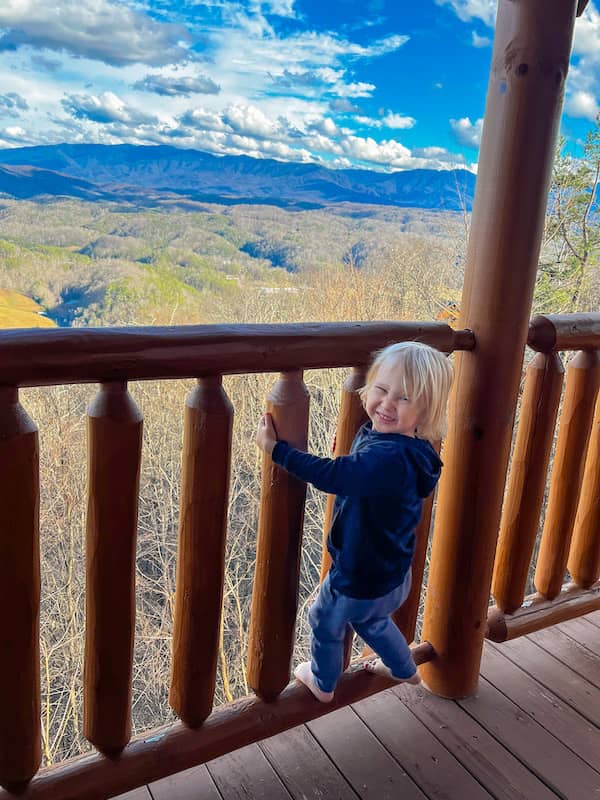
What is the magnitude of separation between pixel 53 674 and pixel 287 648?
30.0 feet

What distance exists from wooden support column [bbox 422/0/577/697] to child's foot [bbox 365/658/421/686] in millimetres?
145

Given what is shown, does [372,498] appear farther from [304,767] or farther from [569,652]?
[569,652]

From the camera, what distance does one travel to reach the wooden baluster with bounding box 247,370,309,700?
124cm

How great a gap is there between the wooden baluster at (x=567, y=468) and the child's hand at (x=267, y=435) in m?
0.91

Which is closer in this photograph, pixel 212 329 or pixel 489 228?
pixel 212 329

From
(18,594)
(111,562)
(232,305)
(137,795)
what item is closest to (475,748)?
(137,795)

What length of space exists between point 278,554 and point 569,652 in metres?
1.07

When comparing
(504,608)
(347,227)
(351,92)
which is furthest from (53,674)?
(351,92)

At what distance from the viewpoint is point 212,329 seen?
112cm

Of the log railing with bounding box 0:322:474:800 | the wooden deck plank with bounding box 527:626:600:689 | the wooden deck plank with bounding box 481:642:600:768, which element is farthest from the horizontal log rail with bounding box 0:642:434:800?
the wooden deck plank with bounding box 527:626:600:689

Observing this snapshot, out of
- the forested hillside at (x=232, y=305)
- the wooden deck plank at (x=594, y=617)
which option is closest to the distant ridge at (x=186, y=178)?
the forested hillside at (x=232, y=305)

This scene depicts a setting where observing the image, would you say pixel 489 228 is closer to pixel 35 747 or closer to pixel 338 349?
pixel 338 349

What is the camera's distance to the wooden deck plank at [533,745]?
4.62 ft

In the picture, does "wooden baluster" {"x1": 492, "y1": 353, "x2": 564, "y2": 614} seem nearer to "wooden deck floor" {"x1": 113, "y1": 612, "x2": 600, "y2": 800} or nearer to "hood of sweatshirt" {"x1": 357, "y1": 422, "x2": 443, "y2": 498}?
"wooden deck floor" {"x1": 113, "y1": 612, "x2": 600, "y2": 800}
